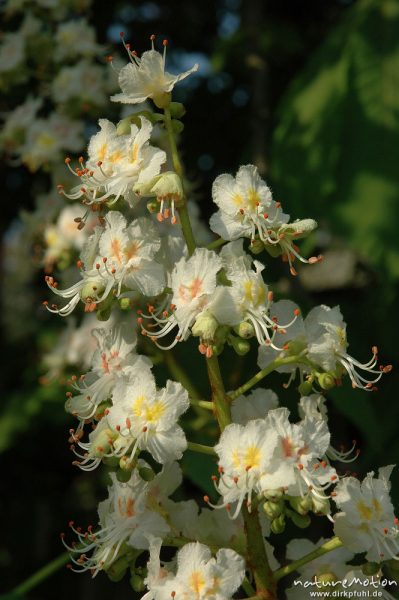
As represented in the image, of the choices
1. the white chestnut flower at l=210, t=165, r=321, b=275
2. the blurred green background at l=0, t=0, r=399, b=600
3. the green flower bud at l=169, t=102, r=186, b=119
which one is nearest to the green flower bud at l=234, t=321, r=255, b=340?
the white chestnut flower at l=210, t=165, r=321, b=275

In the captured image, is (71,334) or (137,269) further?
(71,334)

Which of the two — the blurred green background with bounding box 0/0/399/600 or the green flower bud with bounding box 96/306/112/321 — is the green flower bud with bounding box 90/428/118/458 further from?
the blurred green background with bounding box 0/0/399/600

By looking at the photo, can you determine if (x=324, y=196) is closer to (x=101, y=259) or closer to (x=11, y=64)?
(x=11, y=64)

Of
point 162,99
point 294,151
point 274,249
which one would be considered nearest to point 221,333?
point 274,249

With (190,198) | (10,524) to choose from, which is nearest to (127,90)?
(190,198)

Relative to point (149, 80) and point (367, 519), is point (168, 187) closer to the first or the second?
point (149, 80)

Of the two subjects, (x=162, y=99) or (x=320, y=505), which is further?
(x=162, y=99)

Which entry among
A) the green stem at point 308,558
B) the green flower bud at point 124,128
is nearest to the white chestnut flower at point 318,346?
the green stem at point 308,558
